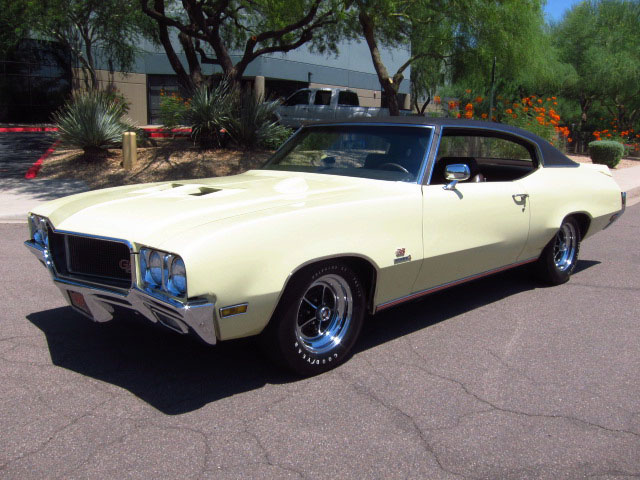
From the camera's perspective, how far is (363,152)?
4699 millimetres

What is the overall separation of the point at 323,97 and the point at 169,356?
18.2 m

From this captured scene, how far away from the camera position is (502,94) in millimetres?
26359

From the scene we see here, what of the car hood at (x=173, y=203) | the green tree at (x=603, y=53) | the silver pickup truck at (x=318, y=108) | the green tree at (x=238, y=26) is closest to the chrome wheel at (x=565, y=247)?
the car hood at (x=173, y=203)

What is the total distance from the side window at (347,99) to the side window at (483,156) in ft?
48.6

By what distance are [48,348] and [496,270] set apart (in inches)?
133

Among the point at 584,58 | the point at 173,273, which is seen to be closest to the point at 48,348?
the point at 173,273

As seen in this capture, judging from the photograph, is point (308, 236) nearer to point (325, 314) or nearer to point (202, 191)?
point (325, 314)

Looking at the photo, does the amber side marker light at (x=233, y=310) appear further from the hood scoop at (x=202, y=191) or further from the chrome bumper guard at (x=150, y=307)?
the hood scoop at (x=202, y=191)

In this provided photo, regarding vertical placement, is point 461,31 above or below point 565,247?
above

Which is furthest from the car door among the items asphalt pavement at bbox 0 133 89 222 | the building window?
the building window

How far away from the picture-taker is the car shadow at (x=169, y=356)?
3.53 m

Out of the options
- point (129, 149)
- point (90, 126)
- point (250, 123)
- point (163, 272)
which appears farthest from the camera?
point (250, 123)

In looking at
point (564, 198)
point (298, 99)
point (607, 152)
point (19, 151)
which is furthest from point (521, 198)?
point (607, 152)

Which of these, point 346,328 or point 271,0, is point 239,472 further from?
point 271,0
